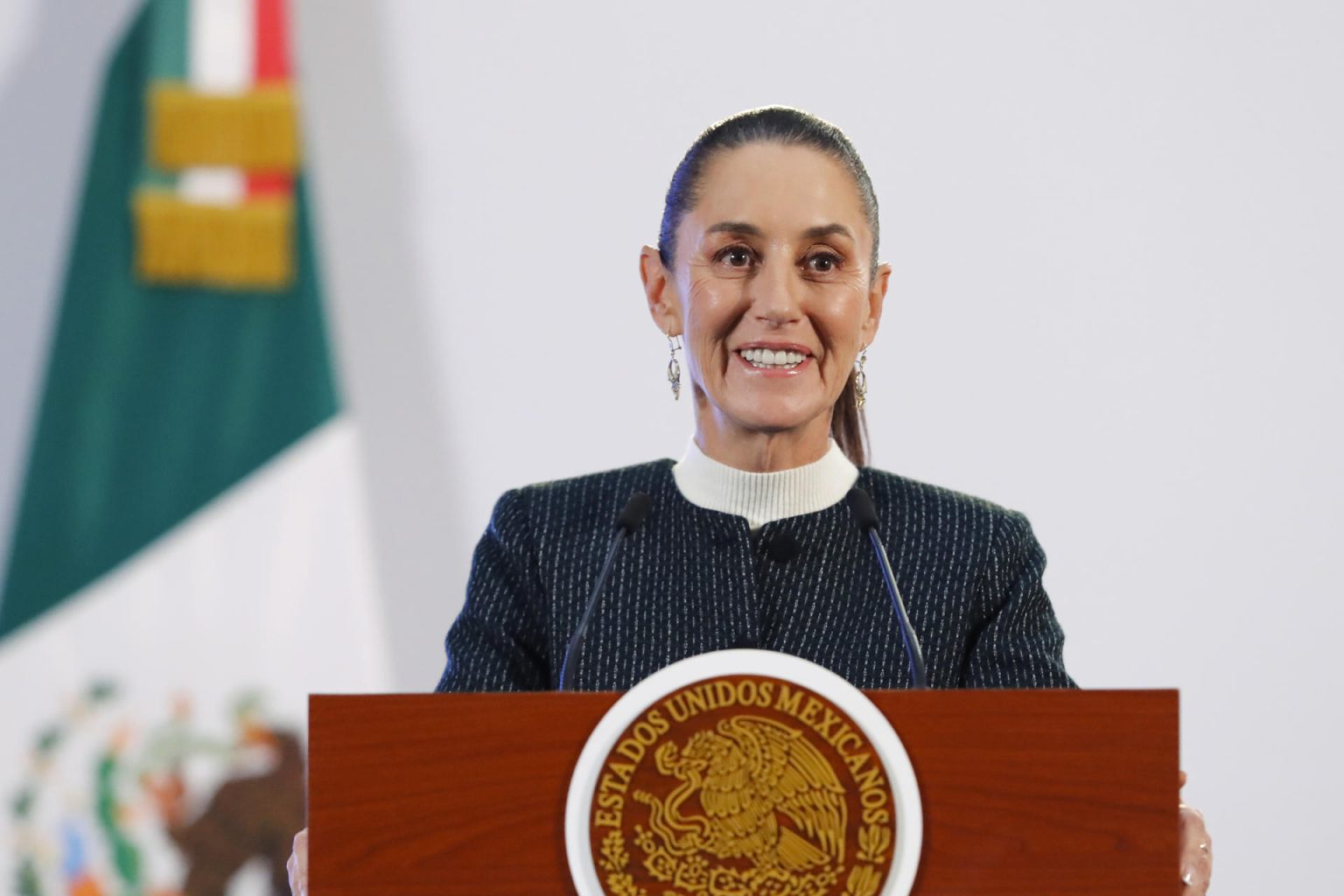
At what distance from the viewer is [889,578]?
4.94ft

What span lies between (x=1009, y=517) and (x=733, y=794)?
27.3 inches

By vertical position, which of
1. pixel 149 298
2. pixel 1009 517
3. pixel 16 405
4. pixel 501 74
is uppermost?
pixel 501 74

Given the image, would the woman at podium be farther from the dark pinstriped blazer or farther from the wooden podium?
the wooden podium

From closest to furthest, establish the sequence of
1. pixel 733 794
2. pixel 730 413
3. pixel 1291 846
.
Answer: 1. pixel 733 794
2. pixel 730 413
3. pixel 1291 846

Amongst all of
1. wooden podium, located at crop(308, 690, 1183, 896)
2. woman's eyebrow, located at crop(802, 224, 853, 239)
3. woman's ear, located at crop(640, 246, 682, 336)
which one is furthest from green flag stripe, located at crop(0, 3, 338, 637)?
wooden podium, located at crop(308, 690, 1183, 896)

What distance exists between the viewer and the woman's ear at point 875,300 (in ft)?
5.72

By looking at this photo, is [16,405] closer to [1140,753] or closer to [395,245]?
[395,245]

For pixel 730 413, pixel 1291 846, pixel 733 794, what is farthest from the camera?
pixel 1291 846

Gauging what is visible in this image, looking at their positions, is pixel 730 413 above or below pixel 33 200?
below

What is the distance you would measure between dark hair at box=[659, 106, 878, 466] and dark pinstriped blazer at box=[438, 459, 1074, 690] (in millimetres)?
290

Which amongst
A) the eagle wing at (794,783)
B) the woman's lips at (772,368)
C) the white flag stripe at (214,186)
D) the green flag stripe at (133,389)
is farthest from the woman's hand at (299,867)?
the white flag stripe at (214,186)

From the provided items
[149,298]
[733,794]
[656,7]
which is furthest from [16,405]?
[733,794]

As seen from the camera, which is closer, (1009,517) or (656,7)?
(1009,517)

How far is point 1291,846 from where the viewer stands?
10.2ft
